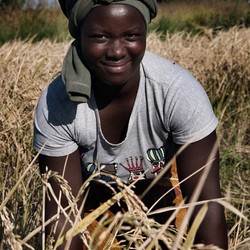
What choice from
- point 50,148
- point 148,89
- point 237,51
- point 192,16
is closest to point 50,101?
point 50,148

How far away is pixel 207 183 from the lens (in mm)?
1290

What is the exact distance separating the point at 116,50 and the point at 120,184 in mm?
535

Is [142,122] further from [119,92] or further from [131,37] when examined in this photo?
[131,37]

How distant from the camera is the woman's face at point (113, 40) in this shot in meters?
1.14

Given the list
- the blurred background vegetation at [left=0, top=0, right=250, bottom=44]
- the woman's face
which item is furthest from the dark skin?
the blurred background vegetation at [left=0, top=0, right=250, bottom=44]

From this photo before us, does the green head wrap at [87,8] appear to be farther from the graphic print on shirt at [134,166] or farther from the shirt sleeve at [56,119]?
the graphic print on shirt at [134,166]

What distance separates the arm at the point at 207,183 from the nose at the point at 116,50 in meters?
0.26

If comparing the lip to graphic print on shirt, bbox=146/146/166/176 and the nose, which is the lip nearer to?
the nose

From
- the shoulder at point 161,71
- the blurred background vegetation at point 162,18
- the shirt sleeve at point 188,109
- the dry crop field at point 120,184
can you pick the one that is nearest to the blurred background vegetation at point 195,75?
the dry crop field at point 120,184

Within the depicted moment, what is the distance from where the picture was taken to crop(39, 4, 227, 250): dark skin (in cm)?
115

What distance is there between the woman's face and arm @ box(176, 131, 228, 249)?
0.23 meters

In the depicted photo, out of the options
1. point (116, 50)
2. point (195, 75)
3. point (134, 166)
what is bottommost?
point (195, 75)

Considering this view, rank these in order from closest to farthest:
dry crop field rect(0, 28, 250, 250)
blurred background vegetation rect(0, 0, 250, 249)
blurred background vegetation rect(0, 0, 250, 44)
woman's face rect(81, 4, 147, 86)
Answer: dry crop field rect(0, 28, 250, 250) < woman's face rect(81, 4, 147, 86) < blurred background vegetation rect(0, 0, 250, 249) < blurred background vegetation rect(0, 0, 250, 44)

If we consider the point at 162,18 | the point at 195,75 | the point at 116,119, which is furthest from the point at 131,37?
the point at 162,18
